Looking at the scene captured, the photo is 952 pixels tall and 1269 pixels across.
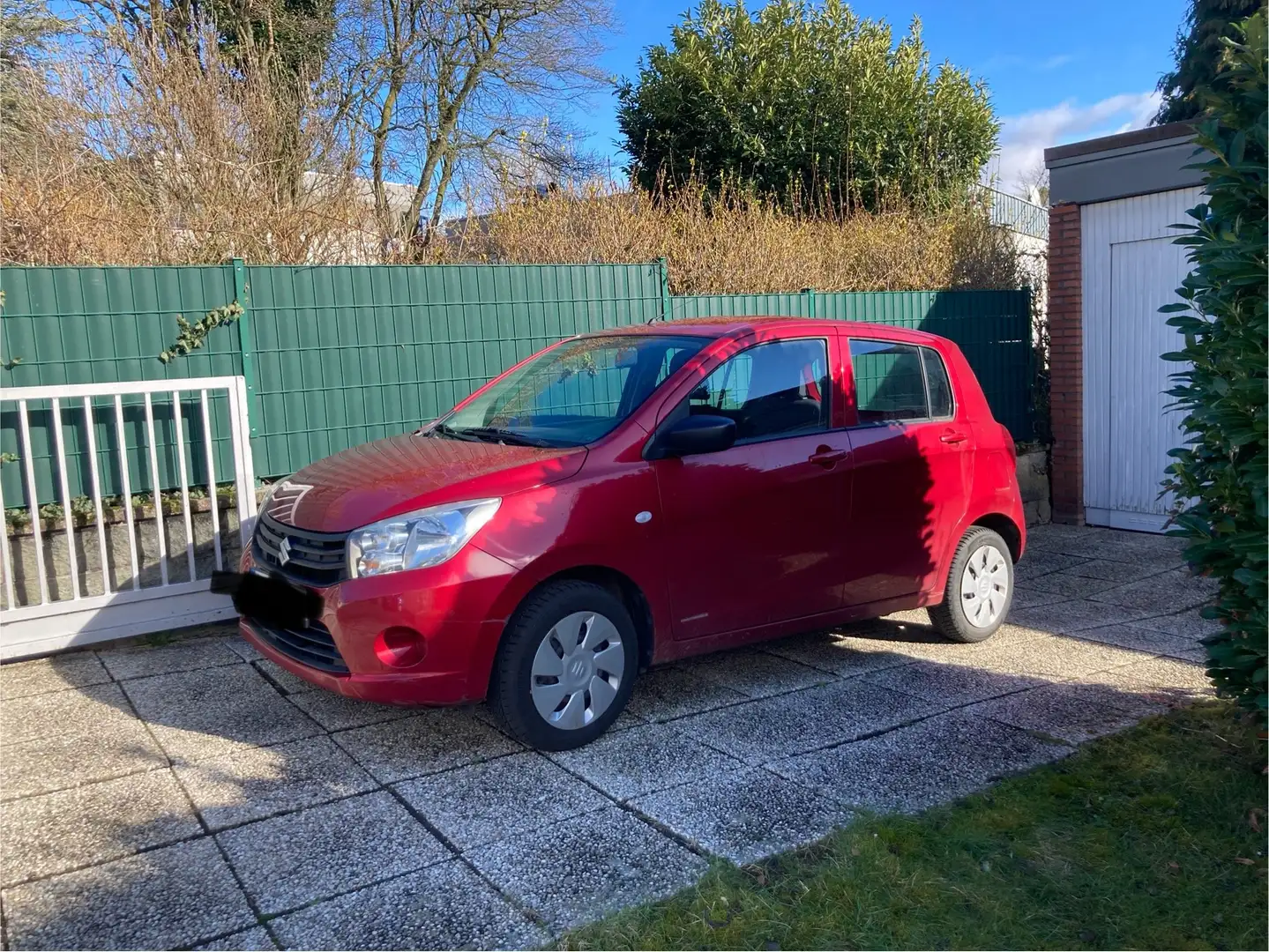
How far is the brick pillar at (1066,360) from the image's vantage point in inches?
395

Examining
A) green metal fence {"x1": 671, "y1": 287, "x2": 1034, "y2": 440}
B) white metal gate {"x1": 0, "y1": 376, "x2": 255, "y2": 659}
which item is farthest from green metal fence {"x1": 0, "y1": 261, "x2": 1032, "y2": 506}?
green metal fence {"x1": 671, "y1": 287, "x2": 1034, "y2": 440}

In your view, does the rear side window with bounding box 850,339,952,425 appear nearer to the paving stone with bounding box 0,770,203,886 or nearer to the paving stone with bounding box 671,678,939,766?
the paving stone with bounding box 671,678,939,766

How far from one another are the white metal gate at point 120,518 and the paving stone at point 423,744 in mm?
2188

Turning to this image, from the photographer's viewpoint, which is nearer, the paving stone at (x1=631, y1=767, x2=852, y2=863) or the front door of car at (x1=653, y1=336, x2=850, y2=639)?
the paving stone at (x1=631, y1=767, x2=852, y2=863)

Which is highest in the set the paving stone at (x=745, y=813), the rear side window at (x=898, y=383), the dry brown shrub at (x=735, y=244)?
the dry brown shrub at (x=735, y=244)

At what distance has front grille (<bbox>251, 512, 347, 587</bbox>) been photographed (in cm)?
442

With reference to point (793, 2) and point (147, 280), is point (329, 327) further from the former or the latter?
point (793, 2)

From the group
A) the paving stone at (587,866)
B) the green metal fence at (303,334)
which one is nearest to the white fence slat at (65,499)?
the green metal fence at (303,334)

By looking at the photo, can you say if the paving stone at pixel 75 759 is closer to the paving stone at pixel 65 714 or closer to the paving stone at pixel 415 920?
the paving stone at pixel 65 714

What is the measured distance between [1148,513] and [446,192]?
1314 cm

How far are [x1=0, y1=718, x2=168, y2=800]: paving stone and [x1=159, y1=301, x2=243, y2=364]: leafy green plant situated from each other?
2.78 m

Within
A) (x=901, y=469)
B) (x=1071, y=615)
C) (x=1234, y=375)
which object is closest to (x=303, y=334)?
(x=901, y=469)

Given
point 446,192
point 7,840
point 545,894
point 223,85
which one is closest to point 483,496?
point 545,894

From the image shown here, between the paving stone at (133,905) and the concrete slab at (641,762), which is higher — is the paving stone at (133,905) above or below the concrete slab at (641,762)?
above
